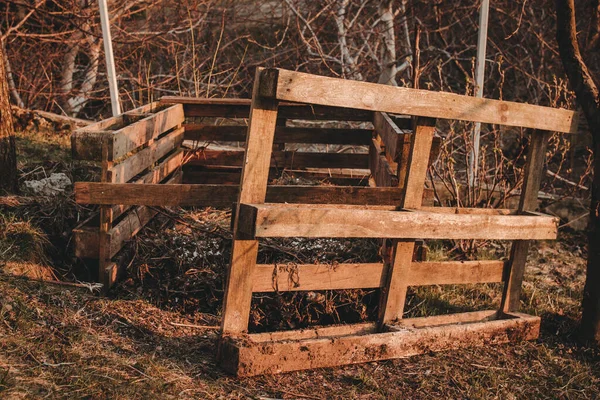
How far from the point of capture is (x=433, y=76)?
38.7ft

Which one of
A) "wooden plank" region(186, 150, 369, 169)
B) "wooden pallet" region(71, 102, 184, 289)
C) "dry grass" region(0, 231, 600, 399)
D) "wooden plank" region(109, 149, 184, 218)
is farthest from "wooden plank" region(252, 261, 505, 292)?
"wooden plank" region(186, 150, 369, 169)

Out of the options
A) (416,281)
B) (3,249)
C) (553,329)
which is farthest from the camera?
(553,329)

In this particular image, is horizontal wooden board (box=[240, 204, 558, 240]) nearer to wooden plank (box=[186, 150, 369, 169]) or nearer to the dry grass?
the dry grass

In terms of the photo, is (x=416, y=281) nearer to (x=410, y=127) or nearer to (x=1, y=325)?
(x=410, y=127)

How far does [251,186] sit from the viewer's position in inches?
147

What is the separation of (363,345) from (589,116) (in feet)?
7.81

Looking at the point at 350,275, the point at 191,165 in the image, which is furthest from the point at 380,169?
the point at 191,165

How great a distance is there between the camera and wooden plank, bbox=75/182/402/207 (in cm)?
456

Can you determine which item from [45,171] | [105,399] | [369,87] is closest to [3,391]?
[105,399]

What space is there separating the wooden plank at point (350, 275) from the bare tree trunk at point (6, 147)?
106 inches

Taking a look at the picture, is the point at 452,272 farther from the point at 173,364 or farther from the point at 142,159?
the point at 142,159

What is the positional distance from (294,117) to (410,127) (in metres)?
1.08

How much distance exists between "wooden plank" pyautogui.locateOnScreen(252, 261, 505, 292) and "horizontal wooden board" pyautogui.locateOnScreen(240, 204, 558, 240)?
1.07 feet

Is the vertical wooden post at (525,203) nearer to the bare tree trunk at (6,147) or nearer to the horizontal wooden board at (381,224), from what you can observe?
the horizontal wooden board at (381,224)
